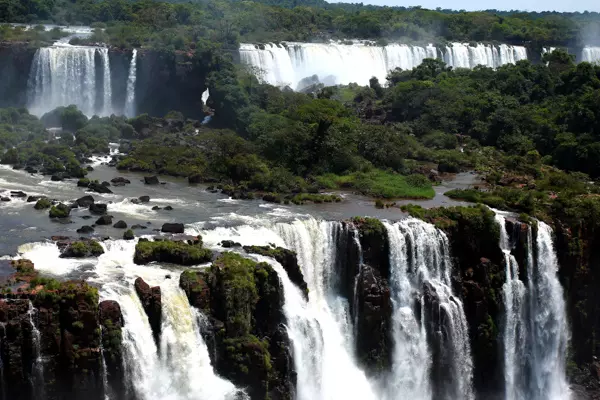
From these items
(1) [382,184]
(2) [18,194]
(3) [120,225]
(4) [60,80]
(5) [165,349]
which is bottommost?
(5) [165,349]

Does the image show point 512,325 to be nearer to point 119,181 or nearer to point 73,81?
point 119,181

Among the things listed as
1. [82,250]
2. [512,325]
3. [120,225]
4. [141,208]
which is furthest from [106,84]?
[512,325]

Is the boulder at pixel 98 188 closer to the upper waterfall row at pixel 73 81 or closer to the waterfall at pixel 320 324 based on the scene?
the waterfall at pixel 320 324

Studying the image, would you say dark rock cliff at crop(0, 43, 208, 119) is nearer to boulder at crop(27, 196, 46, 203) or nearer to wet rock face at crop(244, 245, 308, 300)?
boulder at crop(27, 196, 46, 203)

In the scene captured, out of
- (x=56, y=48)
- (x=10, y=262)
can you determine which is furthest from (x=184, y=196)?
(x=56, y=48)

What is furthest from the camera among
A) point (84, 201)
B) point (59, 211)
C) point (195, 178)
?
→ point (195, 178)

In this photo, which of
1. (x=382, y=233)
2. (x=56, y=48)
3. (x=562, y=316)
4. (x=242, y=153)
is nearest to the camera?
(x=382, y=233)

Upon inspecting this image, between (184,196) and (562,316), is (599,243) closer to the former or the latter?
(562,316)

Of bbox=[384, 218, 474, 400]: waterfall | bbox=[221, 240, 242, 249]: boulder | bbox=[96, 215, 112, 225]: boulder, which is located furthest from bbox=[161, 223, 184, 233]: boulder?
bbox=[384, 218, 474, 400]: waterfall
